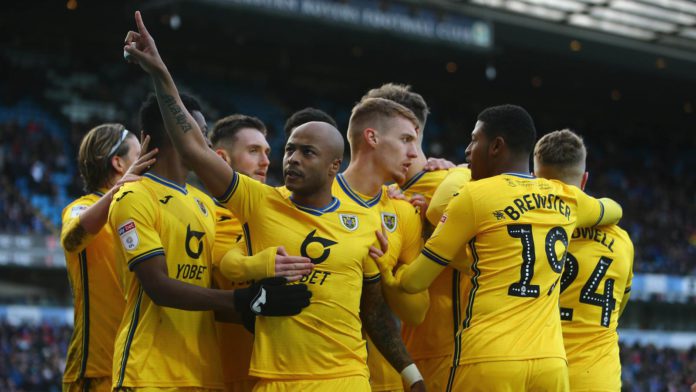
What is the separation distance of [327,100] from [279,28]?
793cm

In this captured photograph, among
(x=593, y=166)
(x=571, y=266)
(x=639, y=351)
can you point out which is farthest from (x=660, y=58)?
(x=571, y=266)

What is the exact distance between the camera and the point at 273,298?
456cm

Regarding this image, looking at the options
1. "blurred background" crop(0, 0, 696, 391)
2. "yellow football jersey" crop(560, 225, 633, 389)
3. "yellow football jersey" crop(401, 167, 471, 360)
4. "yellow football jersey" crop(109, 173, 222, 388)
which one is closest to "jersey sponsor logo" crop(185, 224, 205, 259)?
"yellow football jersey" crop(109, 173, 222, 388)

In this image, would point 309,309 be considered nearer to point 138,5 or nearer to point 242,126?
point 242,126

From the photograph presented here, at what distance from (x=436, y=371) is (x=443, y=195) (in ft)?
3.53

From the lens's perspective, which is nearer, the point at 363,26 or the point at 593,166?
the point at 363,26

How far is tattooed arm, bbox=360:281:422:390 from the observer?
16.6ft

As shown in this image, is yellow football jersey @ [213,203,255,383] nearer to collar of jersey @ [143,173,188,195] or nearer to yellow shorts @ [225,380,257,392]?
yellow shorts @ [225,380,257,392]

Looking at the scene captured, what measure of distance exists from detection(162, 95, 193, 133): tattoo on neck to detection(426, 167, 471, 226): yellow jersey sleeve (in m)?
1.53

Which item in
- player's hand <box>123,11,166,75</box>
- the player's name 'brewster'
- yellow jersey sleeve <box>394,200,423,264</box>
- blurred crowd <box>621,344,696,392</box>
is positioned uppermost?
player's hand <box>123,11,166,75</box>

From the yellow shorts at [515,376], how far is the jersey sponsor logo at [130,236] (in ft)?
5.78

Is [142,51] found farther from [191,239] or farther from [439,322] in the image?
[439,322]

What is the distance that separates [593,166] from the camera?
36.6m

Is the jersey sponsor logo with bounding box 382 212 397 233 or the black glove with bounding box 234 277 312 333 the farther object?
the jersey sponsor logo with bounding box 382 212 397 233
